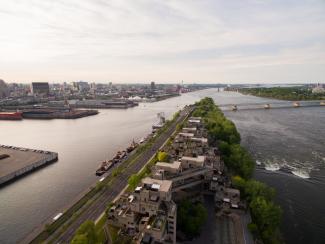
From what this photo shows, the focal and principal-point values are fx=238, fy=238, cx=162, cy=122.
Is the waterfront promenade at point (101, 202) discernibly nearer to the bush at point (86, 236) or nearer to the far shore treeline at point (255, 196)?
the bush at point (86, 236)

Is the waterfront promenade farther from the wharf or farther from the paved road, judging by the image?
the wharf

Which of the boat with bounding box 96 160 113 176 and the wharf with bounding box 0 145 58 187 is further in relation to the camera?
the boat with bounding box 96 160 113 176

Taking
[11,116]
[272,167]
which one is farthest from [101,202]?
[11,116]

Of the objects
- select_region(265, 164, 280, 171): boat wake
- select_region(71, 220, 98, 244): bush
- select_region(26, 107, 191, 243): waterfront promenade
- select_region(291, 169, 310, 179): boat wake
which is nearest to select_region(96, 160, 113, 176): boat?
select_region(26, 107, 191, 243): waterfront promenade

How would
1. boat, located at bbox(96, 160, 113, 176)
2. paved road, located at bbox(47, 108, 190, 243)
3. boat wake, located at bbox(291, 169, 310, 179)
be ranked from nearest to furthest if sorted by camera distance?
paved road, located at bbox(47, 108, 190, 243), boat wake, located at bbox(291, 169, 310, 179), boat, located at bbox(96, 160, 113, 176)

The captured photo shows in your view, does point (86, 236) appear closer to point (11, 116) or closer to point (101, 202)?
point (101, 202)
